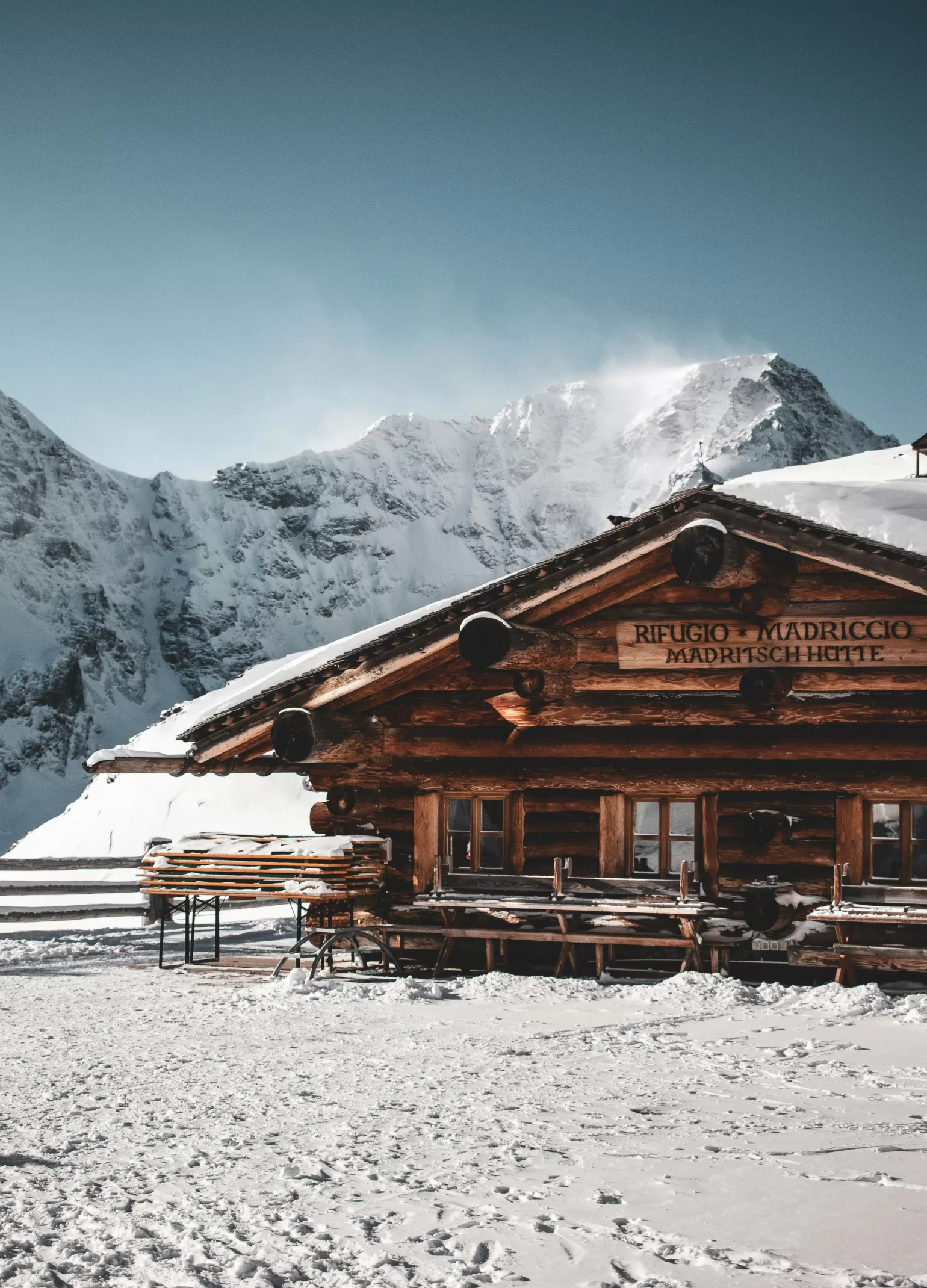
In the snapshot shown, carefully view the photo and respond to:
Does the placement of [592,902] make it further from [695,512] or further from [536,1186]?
[536,1186]

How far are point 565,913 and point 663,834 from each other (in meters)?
1.38

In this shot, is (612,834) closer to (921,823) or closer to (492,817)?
(492,817)

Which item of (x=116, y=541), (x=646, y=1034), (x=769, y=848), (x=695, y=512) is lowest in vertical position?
(x=646, y=1034)

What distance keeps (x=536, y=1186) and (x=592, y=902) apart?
19.5 feet

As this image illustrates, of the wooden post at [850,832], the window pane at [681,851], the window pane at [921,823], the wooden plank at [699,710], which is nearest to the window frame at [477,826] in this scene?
the wooden plank at [699,710]

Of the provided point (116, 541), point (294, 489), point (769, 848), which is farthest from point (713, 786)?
point (294, 489)

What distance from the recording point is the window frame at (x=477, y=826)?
38.3 ft

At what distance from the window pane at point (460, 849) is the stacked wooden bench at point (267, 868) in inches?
48.9

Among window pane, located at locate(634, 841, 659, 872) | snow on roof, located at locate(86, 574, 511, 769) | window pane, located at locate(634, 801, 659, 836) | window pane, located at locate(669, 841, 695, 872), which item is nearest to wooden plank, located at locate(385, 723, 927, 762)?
window pane, located at locate(669, 841, 695, 872)

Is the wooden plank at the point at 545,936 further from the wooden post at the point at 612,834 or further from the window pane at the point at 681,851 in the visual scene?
the window pane at the point at 681,851

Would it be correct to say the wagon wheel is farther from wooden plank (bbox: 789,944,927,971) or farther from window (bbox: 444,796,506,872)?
wooden plank (bbox: 789,944,927,971)

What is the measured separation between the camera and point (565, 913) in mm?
10633

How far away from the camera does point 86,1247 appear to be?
3947mm

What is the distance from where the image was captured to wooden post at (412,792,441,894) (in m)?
11.8
